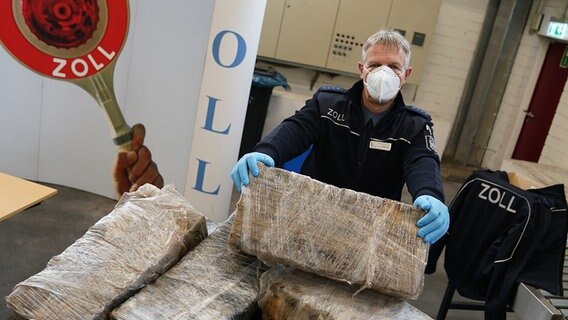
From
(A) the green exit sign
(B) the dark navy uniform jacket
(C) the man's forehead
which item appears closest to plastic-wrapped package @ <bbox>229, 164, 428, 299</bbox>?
(B) the dark navy uniform jacket

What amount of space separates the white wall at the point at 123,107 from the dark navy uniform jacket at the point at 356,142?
1646mm

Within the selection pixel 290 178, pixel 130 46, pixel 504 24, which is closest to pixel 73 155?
pixel 130 46

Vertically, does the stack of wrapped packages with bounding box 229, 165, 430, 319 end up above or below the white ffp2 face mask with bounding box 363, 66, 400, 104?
below

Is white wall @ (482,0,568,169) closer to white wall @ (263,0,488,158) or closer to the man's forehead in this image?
white wall @ (263,0,488,158)

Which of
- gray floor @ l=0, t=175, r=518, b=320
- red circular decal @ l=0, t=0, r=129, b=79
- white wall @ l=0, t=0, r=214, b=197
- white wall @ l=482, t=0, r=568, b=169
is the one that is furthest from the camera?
white wall @ l=482, t=0, r=568, b=169

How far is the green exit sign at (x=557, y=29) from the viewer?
4.80 m

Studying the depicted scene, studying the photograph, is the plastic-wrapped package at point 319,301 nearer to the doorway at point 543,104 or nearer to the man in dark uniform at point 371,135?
the man in dark uniform at point 371,135

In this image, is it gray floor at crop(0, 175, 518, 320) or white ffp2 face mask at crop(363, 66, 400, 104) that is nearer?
white ffp2 face mask at crop(363, 66, 400, 104)

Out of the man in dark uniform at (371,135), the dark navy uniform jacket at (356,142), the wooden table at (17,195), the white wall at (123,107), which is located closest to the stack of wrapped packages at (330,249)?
the man in dark uniform at (371,135)

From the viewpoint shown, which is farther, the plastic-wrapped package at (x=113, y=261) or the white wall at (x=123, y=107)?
the white wall at (x=123, y=107)

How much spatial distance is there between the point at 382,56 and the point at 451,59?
435cm

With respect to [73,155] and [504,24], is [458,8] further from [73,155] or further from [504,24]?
[73,155]

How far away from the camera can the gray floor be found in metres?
2.88

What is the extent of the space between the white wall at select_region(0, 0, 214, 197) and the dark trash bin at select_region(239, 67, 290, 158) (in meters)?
1.21
